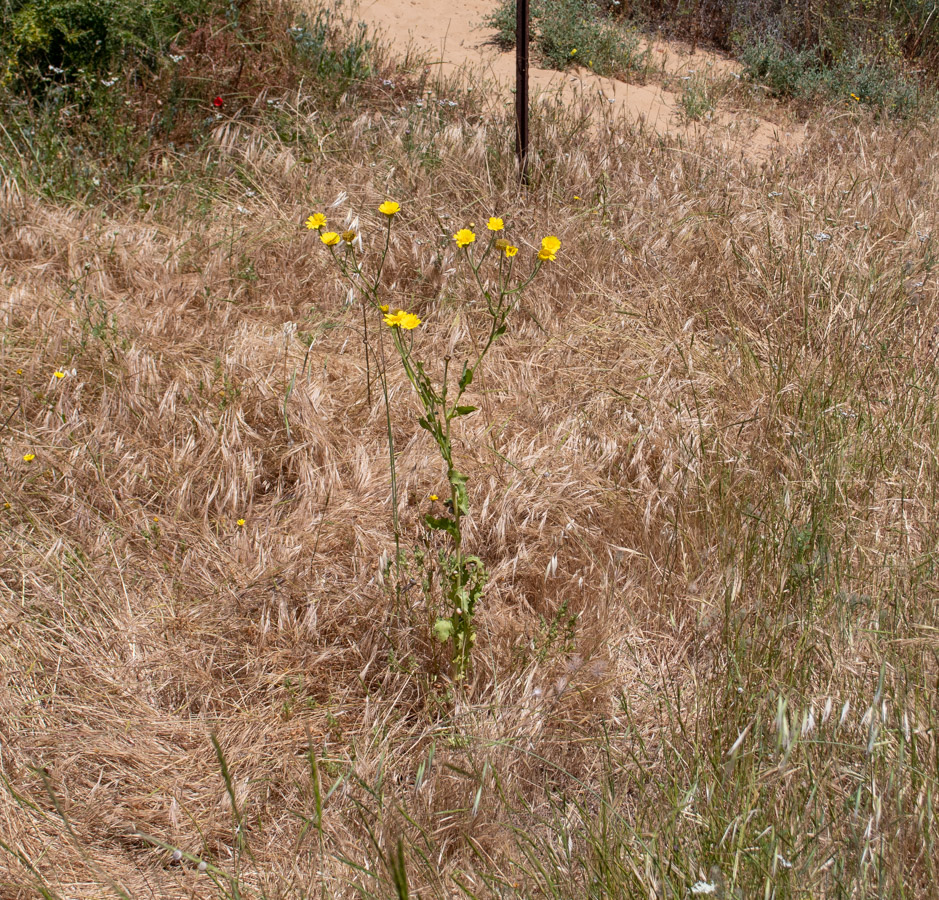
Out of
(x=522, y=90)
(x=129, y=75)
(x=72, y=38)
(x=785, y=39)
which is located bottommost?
(x=129, y=75)

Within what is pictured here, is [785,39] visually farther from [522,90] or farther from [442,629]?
[442,629]

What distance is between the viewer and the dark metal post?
3553 mm

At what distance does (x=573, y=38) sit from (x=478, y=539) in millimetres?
4485

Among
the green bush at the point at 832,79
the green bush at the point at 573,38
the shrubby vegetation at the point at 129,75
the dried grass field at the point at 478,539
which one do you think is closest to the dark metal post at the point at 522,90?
the dried grass field at the point at 478,539

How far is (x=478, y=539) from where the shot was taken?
2.42m

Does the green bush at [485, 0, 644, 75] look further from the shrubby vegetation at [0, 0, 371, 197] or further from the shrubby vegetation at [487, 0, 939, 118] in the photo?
the shrubby vegetation at [0, 0, 371, 197]

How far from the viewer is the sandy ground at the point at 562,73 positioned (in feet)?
16.2

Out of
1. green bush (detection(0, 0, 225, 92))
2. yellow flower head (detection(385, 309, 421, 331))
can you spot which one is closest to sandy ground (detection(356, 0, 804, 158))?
green bush (detection(0, 0, 225, 92))

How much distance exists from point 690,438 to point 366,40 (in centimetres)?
409

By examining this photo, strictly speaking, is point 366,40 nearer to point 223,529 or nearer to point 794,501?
point 223,529

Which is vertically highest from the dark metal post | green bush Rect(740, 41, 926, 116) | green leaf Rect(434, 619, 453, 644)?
green bush Rect(740, 41, 926, 116)

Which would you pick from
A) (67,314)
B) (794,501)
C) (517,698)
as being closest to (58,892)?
(517,698)

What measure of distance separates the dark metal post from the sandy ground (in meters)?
0.84

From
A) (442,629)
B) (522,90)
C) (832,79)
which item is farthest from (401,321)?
(832,79)
